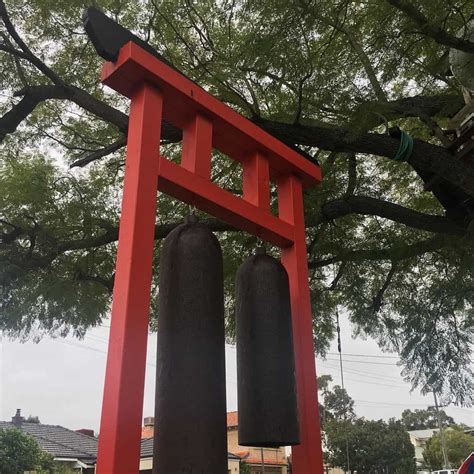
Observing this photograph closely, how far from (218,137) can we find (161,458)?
1.37m

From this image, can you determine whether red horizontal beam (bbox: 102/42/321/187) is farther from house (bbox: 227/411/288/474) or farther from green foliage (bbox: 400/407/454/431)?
green foliage (bbox: 400/407/454/431)

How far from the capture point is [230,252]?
5.94m

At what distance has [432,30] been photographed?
2988mm

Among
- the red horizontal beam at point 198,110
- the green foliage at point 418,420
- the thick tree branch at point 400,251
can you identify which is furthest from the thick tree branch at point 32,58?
the green foliage at point 418,420

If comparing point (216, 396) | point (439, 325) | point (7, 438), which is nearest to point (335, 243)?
point (439, 325)

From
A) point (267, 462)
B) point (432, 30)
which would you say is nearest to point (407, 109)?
point (432, 30)

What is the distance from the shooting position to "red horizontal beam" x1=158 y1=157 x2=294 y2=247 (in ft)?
6.16

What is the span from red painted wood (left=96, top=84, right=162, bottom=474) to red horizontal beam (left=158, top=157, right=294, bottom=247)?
0.32ft

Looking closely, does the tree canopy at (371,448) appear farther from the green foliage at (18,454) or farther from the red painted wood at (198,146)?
the red painted wood at (198,146)

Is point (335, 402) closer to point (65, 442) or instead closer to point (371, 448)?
point (371, 448)

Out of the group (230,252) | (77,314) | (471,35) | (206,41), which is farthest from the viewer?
(77,314)

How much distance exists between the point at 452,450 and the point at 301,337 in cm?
3471

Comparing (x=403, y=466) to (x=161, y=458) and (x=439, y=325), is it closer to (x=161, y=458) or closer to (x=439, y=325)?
(x=439, y=325)

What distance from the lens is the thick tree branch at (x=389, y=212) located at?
4660 mm
